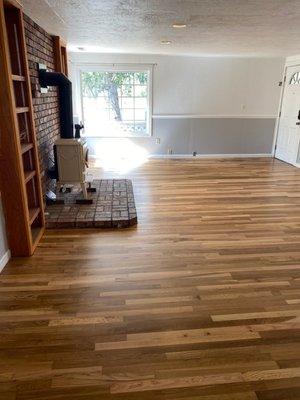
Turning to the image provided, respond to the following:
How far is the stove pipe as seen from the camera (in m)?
3.68

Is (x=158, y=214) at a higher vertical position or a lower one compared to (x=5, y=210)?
lower

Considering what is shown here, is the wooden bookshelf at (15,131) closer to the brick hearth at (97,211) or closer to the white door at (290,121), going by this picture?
the brick hearth at (97,211)

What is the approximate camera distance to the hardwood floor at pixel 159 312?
1629 mm

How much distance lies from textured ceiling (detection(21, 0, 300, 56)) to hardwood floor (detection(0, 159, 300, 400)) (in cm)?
215

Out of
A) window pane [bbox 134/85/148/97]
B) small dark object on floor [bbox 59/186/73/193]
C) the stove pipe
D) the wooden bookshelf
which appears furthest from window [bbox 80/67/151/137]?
the wooden bookshelf

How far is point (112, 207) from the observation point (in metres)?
3.90

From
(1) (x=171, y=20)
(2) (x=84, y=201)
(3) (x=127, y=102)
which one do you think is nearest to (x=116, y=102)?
(3) (x=127, y=102)

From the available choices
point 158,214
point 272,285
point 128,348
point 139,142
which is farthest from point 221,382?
point 139,142

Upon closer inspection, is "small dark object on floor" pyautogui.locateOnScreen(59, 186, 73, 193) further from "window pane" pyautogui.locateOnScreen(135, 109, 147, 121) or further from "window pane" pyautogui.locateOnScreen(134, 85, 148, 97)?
"window pane" pyautogui.locateOnScreen(134, 85, 148, 97)

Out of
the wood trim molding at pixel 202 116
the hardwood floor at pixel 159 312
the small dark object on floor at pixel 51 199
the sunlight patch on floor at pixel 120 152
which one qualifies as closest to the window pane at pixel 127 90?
the wood trim molding at pixel 202 116

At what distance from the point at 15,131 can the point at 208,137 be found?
17.7 feet

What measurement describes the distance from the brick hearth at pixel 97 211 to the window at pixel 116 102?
2967 mm

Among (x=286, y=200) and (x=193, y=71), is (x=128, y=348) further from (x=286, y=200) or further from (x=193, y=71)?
(x=193, y=71)

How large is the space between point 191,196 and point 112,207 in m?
1.35
